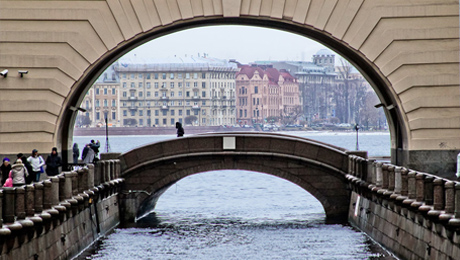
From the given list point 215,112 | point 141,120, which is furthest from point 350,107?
point 141,120

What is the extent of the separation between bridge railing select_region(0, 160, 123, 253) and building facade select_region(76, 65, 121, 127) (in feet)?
431

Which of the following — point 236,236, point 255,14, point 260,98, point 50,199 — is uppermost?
point 260,98

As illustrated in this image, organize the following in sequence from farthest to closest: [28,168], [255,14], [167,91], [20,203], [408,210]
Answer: [167,91], [255,14], [28,168], [408,210], [20,203]

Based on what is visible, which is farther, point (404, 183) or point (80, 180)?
point (80, 180)

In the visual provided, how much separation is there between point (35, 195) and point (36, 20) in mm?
7565

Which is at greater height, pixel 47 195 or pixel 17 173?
pixel 17 173

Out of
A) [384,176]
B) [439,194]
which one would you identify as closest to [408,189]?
[439,194]

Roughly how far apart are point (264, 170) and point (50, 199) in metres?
10.5

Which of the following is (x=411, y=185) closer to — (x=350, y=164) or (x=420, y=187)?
(x=420, y=187)

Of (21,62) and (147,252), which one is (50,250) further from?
(21,62)

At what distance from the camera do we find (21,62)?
84.2 ft

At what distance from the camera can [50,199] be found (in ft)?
66.0

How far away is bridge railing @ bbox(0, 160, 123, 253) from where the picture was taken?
56.5 feet

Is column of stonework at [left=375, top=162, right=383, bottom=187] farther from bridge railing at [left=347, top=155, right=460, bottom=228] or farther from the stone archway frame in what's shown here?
the stone archway frame
